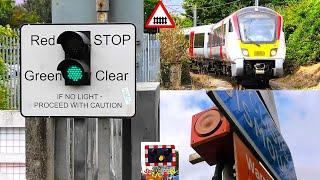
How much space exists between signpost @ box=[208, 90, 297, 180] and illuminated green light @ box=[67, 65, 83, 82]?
394cm

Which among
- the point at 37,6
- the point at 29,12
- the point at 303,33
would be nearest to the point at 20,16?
the point at 29,12

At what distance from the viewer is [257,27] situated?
964cm

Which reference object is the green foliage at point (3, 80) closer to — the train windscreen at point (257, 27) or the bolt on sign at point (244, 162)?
the train windscreen at point (257, 27)

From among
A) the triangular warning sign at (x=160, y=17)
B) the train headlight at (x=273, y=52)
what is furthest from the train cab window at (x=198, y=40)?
the train headlight at (x=273, y=52)

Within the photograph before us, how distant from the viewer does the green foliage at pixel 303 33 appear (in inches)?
357

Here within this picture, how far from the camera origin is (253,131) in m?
8.22

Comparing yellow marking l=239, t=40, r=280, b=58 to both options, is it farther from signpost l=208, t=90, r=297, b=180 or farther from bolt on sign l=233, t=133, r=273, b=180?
bolt on sign l=233, t=133, r=273, b=180

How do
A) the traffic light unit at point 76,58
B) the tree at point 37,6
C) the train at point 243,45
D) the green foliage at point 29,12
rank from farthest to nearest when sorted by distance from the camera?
the tree at point 37,6
the green foliage at point 29,12
the train at point 243,45
the traffic light unit at point 76,58

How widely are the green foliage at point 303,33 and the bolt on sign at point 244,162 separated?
156 centimetres

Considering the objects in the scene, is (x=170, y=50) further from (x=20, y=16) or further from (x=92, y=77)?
(x=20, y=16)

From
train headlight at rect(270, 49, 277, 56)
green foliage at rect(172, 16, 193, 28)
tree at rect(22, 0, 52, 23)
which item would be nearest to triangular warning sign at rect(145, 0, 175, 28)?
green foliage at rect(172, 16, 193, 28)

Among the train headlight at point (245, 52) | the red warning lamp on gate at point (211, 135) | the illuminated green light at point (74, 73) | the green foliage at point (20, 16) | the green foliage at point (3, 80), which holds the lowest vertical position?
the red warning lamp on gate at point (211, 135)

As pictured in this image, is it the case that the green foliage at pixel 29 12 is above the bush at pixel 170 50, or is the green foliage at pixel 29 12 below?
above

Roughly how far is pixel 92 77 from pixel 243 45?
16.8 ft
